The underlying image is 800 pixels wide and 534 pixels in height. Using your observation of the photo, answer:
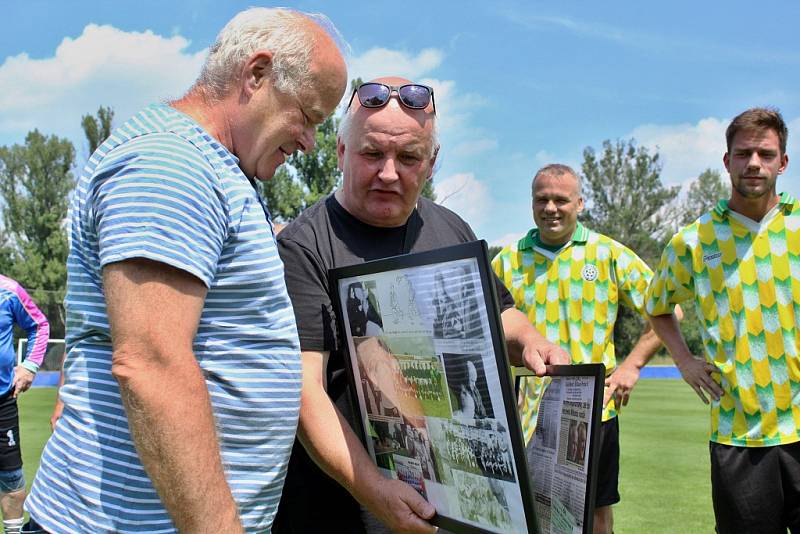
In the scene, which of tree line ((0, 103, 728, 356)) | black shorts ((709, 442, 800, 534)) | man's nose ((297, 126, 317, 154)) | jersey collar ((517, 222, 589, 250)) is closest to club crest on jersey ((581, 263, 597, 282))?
jersey collar ((517, 222, 589, 250))

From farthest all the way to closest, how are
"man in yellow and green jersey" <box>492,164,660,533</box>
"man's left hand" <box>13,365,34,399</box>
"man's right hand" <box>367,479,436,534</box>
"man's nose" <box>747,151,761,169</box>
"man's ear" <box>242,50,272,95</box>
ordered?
"man's left hand" <box>13,365,34,399</box> < "man in yellow and green jersey" <box>492,164,660,533</box> < "man's nose" <box>747,151,761,169</box> < "man's right hand" <box>367,479,436,534</box> < "man's ear" <box>242,50,272,95</box>

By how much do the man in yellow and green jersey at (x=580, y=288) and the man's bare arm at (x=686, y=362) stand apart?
0.59 metres

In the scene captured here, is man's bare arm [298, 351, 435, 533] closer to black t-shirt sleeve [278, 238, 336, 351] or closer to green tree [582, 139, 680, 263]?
black t-shirt sleeve [278, 238, 336, 351]

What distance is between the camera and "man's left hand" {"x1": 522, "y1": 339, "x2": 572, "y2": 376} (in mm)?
2623

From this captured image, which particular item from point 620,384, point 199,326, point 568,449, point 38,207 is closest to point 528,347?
point 568,449

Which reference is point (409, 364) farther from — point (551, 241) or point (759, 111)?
point (551, 241)

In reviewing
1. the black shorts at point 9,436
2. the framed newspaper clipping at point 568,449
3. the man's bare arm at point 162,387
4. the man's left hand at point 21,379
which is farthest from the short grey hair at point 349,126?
the man's left hand at point 21,379

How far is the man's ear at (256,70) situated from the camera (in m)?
2.05

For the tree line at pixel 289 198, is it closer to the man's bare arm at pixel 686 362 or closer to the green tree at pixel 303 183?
the green tree at pixel 303 183

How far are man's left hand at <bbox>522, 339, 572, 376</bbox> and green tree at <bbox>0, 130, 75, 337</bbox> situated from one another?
50995mm

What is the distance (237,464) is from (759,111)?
4006 millimetres

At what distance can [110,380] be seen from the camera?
6.16ft

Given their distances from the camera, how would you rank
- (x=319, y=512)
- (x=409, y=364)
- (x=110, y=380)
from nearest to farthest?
(x=110, y=380) < (x=409, y=364) < (x=319, y=512)

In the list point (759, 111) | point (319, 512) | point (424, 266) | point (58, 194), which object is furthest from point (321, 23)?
point (58, 194)
